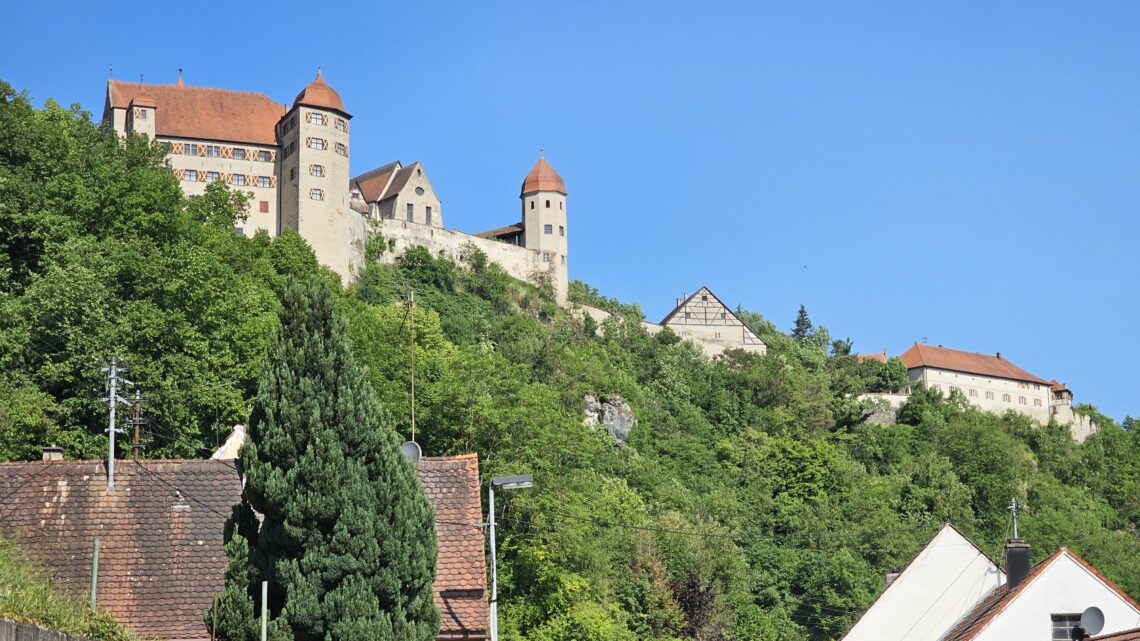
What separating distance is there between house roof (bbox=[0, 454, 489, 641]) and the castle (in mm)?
60985

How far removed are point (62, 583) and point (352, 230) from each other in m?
67.7

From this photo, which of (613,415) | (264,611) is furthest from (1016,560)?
(613,415)

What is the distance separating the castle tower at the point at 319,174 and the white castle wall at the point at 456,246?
11.4 ft

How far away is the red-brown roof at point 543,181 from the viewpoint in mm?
110250

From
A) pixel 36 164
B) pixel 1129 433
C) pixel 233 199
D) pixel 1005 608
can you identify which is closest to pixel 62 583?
pixel 1005 608

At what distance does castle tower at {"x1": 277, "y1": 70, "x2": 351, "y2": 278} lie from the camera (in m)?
85.2

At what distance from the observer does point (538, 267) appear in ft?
331

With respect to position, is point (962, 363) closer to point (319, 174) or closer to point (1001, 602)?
point (319, 174)

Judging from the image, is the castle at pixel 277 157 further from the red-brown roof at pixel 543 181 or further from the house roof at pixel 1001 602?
the house roof at pixel 1001 602

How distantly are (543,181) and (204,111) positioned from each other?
89.4ft

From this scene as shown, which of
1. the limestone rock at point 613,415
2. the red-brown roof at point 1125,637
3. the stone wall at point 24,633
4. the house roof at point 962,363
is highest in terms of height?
the house roof at point 962,363

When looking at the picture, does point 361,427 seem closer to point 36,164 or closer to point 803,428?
point 36,164

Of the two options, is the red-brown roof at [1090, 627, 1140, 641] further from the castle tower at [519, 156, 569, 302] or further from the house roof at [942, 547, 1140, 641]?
the castle tower at [519, 156, 569, 302]

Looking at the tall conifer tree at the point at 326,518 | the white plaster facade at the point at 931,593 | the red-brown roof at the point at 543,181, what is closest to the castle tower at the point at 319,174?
the red-brown roof at the point at 543,181
